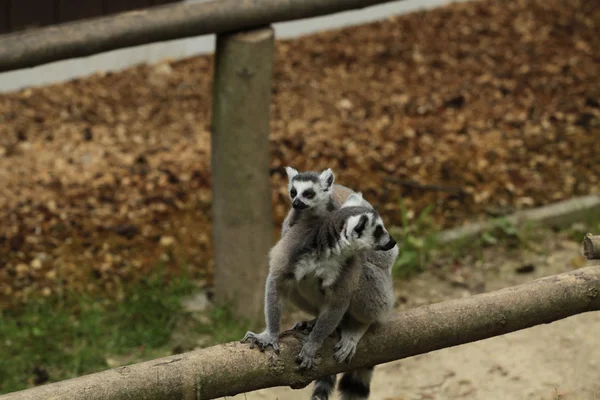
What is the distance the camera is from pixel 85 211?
6.09 meters

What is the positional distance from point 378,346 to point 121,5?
5.26 meters

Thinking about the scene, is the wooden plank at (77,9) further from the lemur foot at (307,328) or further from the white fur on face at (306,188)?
the lemur foot at (307,328)

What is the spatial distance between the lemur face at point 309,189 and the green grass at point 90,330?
1.86 metres

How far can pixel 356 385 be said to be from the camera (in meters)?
3.33

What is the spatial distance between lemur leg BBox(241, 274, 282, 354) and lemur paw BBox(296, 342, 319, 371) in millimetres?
91

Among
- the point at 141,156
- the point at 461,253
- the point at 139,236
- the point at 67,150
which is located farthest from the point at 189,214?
the point at 461,253

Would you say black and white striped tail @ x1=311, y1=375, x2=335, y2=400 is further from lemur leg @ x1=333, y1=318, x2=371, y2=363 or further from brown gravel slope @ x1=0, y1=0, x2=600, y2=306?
brown gravel slope @ x1=0, y1=0, x2=600, y2=306

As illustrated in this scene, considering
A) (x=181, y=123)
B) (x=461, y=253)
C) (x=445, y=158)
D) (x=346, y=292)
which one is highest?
(x=181, y=123)

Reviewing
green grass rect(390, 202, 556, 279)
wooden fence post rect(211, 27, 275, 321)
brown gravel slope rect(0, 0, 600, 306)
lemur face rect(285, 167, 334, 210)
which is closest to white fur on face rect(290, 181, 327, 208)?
lemur face rect(285, 167, 334, 210)

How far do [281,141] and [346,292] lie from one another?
386 cm

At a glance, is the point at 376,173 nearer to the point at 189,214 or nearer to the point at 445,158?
the point at 445,158

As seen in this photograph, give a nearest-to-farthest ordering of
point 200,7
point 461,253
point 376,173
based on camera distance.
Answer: point 200,7
point 461,253
point 376,173

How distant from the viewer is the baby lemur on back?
→ 307 centimetres

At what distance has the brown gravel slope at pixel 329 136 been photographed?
5891 millimetres
